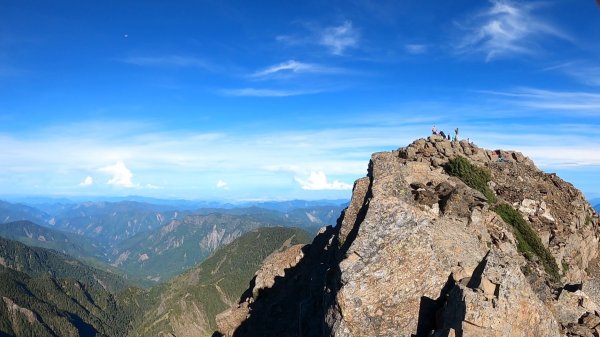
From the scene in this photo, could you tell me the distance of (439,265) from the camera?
25094 mm

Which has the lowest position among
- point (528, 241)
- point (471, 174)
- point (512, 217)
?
point (528, 241)

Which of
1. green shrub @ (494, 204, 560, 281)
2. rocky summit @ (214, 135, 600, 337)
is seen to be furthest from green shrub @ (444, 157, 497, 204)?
green shrub @ (494, 204, 560, 281)

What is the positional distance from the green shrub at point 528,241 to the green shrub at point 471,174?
2.68 metres

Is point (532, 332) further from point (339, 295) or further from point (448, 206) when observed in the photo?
point (448, 206)

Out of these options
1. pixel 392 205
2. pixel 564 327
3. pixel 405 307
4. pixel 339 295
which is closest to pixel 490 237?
pixel 564 327

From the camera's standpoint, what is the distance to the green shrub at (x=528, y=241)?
37597 mm

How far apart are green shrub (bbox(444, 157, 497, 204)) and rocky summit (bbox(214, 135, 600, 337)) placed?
0.52ft

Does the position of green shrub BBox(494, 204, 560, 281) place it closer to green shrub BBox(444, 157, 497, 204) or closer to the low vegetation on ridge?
the low vegetation on ridge

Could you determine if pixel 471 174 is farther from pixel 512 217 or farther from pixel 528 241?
pixel 528 241

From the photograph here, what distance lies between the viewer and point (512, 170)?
54.8 m

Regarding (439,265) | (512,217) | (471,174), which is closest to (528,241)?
(512,217)

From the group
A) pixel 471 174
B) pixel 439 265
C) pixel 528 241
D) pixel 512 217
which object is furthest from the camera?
pixel 471 174

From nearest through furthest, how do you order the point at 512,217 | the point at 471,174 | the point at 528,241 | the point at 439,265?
the point at 439,265, the point at 528,241, the point at 512,217, the point at 471,174

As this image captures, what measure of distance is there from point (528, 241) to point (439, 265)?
777 inches
